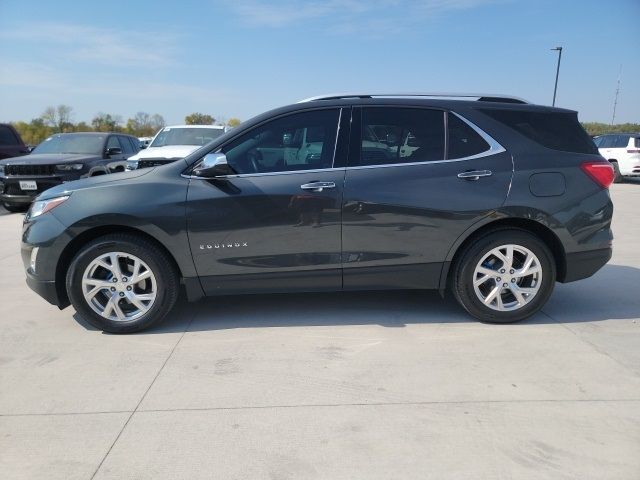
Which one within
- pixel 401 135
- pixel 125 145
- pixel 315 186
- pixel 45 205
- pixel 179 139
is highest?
pixel 401 135

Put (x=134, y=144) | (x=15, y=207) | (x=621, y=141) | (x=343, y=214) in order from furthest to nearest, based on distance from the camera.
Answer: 1. (x=621, y=141)
2. (x=134, y=144)
3. (x=15, y=207)
4. (x=343, y=214)

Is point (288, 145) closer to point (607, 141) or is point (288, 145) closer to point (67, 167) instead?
point (67, 167)

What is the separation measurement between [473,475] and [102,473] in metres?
1.76

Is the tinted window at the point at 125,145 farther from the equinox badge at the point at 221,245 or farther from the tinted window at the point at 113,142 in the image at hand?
the equinox badge at the point at 221,245

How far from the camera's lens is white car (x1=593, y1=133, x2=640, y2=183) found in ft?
51.8

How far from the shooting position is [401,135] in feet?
12.6

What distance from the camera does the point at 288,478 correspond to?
222cm

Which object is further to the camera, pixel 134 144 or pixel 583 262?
pixel 134 144

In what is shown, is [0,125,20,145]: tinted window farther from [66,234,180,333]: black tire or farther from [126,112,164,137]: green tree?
[126,112,164,137]: green tree

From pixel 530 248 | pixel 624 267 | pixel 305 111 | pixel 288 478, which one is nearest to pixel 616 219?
A: pixel 624 267

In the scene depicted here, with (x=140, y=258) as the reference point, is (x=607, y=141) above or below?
above

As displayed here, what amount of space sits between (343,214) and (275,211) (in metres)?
0.53

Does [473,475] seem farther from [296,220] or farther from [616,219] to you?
[616,219]

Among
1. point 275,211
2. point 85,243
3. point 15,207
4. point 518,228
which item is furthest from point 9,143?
point 518,228
